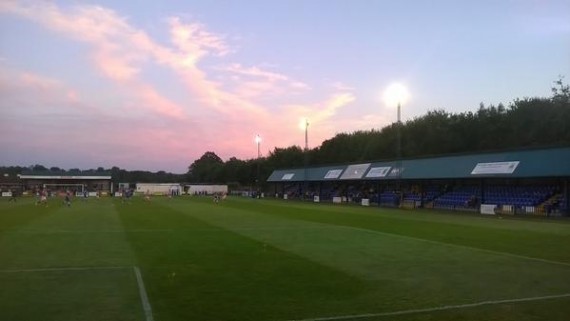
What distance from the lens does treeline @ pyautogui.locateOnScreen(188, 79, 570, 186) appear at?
80.0 m

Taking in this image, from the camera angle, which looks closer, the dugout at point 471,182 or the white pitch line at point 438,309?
the white pitch line at point 438,309

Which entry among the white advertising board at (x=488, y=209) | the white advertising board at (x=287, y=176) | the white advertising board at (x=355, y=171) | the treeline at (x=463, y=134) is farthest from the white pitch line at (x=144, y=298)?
the white advertising board at (x=287, y=176)

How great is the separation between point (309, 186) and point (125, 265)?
82.6 meters

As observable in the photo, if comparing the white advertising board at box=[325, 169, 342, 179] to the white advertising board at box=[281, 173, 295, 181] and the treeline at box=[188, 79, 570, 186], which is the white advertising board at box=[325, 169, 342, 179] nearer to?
the treeline at box=[188, 79, 570, 186]

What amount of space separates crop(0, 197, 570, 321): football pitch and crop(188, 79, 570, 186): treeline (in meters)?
35.7

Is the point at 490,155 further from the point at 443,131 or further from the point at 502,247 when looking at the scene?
the point at 443,131

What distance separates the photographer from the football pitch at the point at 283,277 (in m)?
10.6

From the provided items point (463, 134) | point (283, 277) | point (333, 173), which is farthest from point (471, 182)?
point (283, 277)

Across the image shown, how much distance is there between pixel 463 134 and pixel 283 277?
89.6 m

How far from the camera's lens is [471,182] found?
5862cm

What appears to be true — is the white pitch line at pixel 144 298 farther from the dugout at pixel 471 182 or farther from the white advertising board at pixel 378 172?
the white advertising board at pixel 378 172

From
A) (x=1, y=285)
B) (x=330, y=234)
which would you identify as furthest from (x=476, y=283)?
(x=330, y=234)

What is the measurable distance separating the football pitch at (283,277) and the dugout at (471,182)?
70.0 feet

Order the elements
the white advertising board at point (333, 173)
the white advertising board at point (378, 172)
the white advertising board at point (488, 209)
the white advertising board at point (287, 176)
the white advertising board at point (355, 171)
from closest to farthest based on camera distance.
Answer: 1. the white advertising board at point (488, 209)
2. the white advertising board at point (378, 172)
3. the white advertising board at point (355, 171)
4. the white advertising board at point (333, 173)
5. the white advertising board at point (287, 176)
